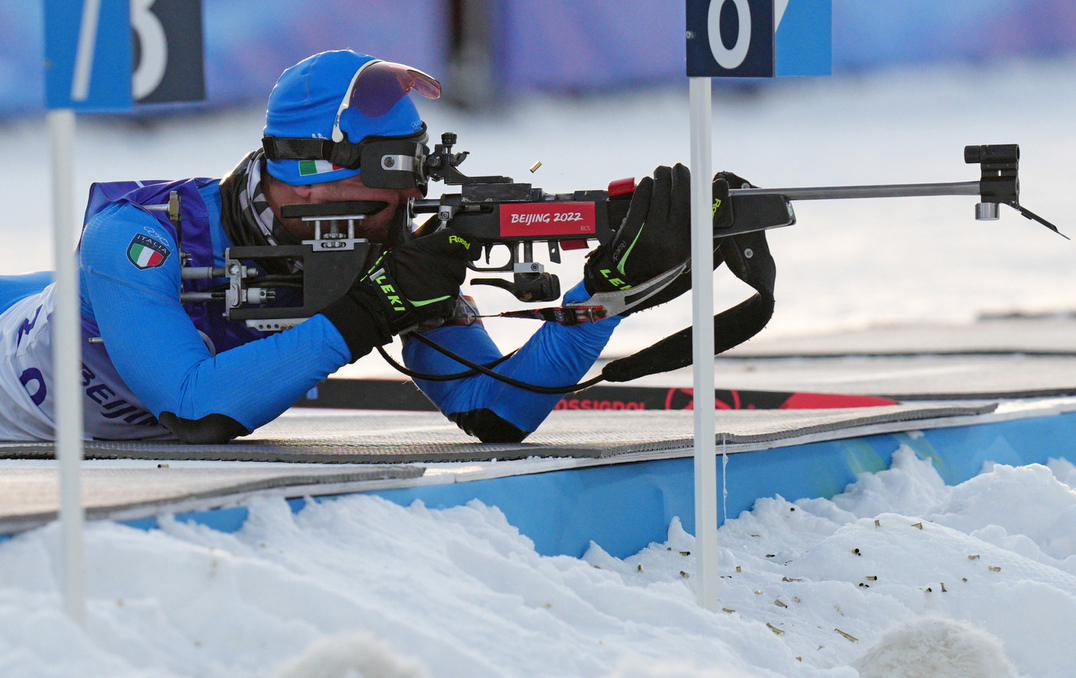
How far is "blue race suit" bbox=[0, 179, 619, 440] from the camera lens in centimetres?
172

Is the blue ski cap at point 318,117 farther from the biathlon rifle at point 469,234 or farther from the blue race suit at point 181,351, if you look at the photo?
the blue race suit at point 181,351

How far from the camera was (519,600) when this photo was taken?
1.16 m

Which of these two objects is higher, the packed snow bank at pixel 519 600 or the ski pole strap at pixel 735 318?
the ski pole strap at pixel 735 318

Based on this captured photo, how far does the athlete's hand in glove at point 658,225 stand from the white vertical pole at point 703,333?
0.34 m

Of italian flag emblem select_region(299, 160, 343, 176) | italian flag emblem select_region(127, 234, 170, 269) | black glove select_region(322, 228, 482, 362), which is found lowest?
black glove select_region(322, 228, 482, 362)

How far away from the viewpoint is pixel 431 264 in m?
1.77

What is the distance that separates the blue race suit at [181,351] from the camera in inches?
67.9

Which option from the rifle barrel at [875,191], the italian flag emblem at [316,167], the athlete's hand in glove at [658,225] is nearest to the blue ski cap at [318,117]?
the italian flag emblem at [316,167]

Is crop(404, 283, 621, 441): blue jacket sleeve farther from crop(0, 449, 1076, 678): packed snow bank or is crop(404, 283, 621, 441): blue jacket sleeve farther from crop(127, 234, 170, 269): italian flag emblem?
crop(127, 234, 170, 269): italian flag emblem

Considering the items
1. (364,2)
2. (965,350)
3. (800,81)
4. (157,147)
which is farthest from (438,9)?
(965,350)

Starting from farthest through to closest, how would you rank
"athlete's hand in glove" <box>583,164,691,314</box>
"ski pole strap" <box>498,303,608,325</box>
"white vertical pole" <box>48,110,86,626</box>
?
A: "ski pole strap" <box>498,303,608,325</box>
"athlete's hand in glove" <box>583,164,691,314</box>
"white vertical pole" <box>48,110,86,626</box>

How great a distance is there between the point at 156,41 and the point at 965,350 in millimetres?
4319

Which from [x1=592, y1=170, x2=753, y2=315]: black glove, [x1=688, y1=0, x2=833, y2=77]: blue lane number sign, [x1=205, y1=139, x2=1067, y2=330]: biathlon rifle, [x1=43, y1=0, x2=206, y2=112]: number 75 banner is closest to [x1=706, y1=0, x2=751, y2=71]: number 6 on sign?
[x1=688, y1=0, x2=833, y2=77]: blue lane number sign

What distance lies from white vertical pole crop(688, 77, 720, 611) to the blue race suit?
24.2 inches
